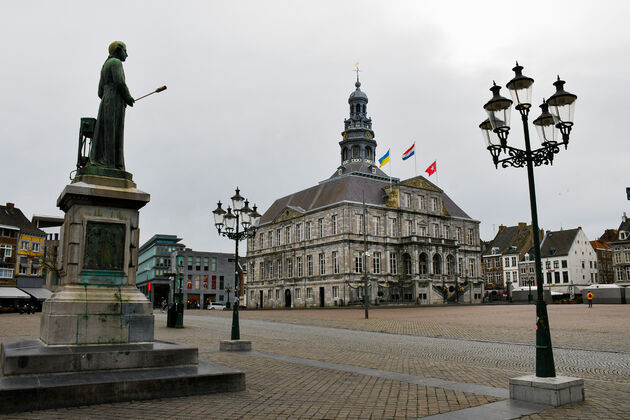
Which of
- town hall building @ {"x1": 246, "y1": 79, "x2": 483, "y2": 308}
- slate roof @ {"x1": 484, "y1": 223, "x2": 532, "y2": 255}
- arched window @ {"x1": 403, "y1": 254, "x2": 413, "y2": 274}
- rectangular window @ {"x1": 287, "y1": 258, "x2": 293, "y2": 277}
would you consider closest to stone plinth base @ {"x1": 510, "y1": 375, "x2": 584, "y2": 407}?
town hall building @ {"x1": 246, "y1": 79, "x2": 483, "y2": 308}

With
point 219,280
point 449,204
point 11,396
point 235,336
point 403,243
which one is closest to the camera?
point 11,396

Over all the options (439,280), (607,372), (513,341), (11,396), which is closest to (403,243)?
(439,280)

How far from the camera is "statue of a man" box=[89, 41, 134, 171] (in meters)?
9.69

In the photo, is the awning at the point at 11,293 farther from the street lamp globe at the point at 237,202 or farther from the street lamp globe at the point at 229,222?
the street lamp globe at the point at 237,202

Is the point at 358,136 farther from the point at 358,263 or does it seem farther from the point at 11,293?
the point at 11,293

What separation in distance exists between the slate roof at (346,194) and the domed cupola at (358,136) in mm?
6067

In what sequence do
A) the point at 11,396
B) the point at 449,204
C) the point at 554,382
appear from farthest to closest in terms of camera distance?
the point at 449,204
the point at 554,382
the point at 11,396

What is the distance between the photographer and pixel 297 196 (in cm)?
8031

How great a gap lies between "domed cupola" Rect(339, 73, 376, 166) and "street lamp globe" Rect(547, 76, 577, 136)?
239ft

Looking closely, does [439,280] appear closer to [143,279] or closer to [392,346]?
[392,346]

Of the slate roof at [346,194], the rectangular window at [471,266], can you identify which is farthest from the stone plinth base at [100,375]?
the rectangular window at [471,266]

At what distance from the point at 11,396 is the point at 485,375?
810 centimetres

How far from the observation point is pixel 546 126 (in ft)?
27.7

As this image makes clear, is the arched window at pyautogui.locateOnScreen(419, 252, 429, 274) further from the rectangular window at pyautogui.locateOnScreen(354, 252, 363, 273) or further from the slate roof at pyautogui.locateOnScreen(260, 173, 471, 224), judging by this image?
the rectangular window at pyautogui.locateOnScreen(354, 252, 363, 273)
